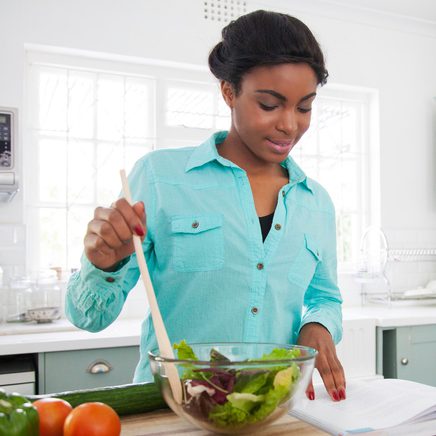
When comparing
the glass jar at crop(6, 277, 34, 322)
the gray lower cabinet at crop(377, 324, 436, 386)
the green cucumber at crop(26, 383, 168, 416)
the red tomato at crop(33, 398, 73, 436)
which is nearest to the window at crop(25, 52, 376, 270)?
the glass jar at crop(6, 277, 34, 322)

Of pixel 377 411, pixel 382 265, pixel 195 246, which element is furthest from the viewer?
pixel 382 265

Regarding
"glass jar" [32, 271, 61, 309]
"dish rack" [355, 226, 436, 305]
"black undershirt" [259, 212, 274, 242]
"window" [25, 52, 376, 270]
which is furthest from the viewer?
"dish rack" [355, 226, 436, 305]

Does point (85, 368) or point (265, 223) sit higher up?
point (265, 223)

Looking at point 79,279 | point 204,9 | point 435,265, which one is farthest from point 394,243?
point 79,279

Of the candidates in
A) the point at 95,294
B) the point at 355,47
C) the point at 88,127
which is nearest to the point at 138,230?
the point at 95,294

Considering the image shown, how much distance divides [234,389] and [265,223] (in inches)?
25.1

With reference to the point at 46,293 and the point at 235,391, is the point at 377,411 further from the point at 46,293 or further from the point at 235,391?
the point at 46,293

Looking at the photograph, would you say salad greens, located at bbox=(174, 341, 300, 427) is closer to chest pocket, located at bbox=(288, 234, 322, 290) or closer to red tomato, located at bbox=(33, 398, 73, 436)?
red tomato, located at bbox=(33, 398, 73, 436)

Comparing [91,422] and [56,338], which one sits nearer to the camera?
[91,422]

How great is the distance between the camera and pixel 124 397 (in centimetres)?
89

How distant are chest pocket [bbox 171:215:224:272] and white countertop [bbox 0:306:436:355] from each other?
1104 mm

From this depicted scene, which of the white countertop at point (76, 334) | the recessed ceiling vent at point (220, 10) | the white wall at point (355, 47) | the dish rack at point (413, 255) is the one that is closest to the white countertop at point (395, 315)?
the white countertop at point (76, 334)

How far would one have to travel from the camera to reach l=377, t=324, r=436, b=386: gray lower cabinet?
112 inches

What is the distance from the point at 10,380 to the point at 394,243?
254 cm
